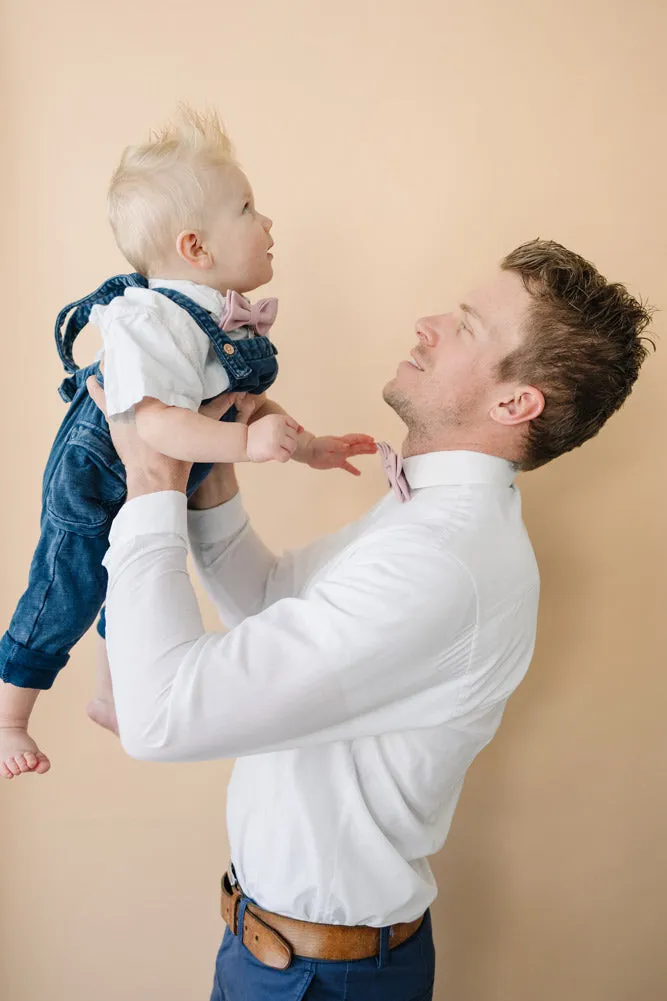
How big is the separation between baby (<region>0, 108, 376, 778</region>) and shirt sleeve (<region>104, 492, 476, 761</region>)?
16 centimetres

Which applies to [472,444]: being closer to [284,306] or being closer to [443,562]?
[443,562]

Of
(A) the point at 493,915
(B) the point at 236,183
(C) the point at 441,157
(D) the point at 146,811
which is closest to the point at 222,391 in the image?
(B) the point at 236,183

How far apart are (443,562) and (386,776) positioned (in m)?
0.39

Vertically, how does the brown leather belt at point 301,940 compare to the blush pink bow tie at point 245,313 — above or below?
below

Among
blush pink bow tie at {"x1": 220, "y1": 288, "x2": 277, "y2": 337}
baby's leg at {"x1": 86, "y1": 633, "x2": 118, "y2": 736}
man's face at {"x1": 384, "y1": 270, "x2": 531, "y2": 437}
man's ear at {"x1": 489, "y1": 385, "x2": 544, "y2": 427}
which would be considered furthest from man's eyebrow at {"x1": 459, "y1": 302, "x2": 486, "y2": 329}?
baby's leg at {"x1": 86, "y1": 633, "x2": 118, "y2": 736}

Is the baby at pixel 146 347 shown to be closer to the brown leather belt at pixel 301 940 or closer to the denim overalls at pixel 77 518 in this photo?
the denim overalls at pixel 77 518

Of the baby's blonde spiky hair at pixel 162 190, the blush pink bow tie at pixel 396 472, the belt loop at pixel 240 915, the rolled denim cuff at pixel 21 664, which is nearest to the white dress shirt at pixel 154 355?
the baby's blonde spiky hair at pixel 162 190

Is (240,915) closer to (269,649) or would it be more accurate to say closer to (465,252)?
(269,649)

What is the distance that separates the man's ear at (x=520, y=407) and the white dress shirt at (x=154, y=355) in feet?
1.56

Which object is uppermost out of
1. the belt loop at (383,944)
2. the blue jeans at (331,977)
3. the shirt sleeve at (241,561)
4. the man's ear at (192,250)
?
the man's ear at (192,250)

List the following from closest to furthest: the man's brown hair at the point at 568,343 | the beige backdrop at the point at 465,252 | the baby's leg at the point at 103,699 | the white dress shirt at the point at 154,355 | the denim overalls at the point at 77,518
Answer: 1. the white dress shirt at the point at 154,355
2. the denim overalls at the point at 77,518
3. the man's brown hair at the point at 568,343
4. the baby's leg at the point at 103,699
5. the beige backdrop at the point at 465,252

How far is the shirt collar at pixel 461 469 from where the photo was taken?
1607 millimetres

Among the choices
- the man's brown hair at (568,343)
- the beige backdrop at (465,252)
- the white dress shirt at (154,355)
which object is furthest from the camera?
the beige backdrop at (465,252)

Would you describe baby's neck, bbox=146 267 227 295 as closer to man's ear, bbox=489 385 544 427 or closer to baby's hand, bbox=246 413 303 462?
baby's hand, bbox=246 413 303 462
